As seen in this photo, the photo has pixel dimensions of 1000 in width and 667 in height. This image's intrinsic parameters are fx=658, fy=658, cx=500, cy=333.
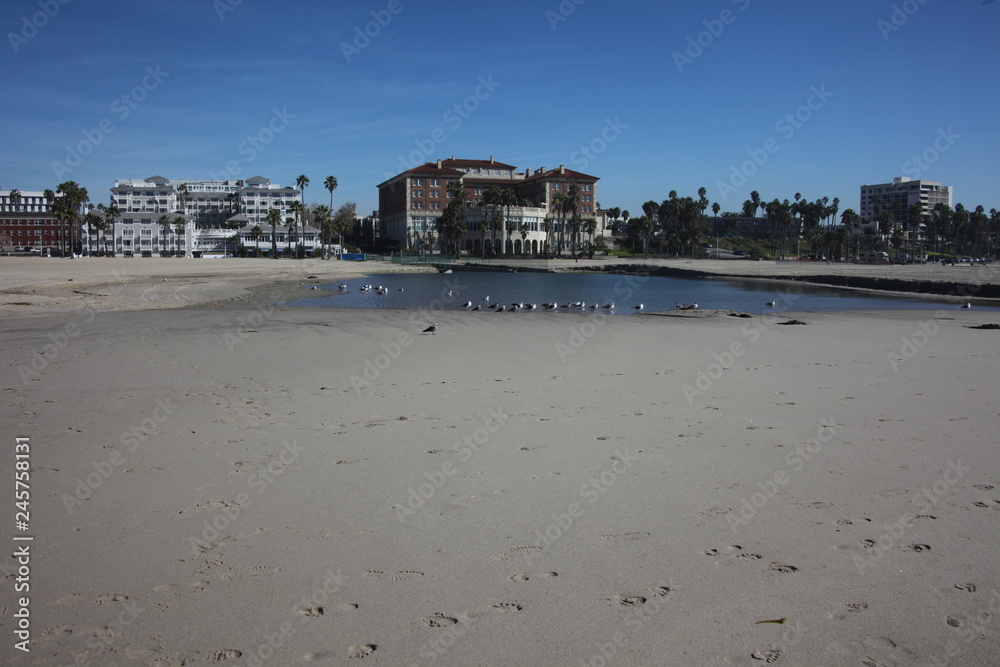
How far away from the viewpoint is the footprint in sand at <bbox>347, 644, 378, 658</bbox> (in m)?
3.41

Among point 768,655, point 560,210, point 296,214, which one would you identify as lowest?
point 768,655

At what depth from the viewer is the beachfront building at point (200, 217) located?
115375 millimetres

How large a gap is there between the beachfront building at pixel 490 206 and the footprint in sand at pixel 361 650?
100m

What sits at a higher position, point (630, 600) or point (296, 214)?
point (296, 214)

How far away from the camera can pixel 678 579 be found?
4152 millimetres

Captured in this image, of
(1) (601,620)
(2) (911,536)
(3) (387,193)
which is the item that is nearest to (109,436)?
(1) (601,620)

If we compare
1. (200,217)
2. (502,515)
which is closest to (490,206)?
(200,217)

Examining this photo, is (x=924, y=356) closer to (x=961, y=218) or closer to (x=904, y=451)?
(x=904, y=451)

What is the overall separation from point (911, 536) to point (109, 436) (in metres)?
7.44

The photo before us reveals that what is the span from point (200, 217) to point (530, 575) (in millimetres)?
161521

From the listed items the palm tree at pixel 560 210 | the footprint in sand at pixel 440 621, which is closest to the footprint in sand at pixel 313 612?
the footprint in sand at pixel 440 621

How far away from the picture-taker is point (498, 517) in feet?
16.7

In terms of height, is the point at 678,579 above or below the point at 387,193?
below

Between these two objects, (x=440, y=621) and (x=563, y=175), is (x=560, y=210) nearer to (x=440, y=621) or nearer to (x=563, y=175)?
(x=563, y=175)
